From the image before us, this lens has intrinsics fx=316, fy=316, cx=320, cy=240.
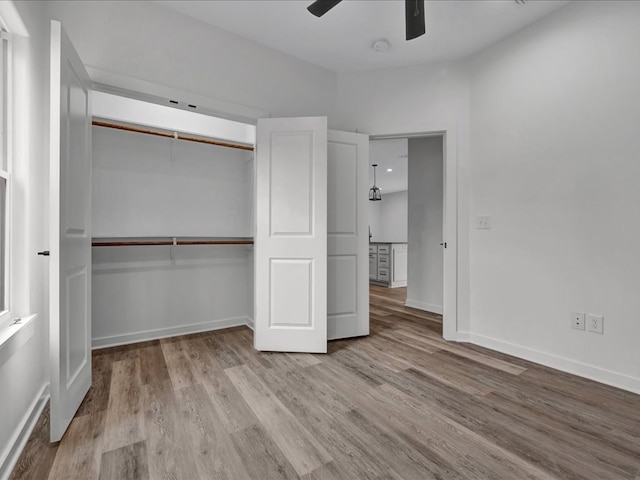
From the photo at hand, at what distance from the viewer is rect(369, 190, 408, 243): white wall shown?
31.7 ft

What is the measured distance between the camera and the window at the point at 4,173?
1621 millimetres

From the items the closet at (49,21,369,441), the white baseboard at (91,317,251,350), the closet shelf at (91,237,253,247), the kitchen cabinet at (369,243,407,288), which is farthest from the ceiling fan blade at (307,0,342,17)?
the kitchen cabinet at (369,243,407,288)

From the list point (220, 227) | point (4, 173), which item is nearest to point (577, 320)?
point (220, 227)

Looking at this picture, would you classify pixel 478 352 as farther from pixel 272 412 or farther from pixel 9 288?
pixel 9 288

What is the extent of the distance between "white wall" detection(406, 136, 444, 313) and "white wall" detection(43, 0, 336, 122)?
1.75m

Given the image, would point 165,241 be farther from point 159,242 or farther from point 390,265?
point 390,265

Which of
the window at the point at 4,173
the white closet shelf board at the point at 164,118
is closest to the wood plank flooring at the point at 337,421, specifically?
the window at the point at 4,173

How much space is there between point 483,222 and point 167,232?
10.1 ft

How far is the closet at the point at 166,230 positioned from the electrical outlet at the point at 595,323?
2.95 meters

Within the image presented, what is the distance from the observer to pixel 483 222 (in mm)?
3004

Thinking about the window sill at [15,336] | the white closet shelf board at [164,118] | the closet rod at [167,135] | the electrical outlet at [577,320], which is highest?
the white closet shelf board at [164,118]

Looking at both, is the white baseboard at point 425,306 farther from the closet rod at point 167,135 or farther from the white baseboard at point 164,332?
the closet rod at point 167,135

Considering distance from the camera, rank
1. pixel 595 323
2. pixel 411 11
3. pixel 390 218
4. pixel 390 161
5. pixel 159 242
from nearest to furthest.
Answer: pixel 411 11, pixel 595 323, pixel 159 242, pixel 390 161, pixel 390 218

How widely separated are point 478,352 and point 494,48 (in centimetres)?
278
